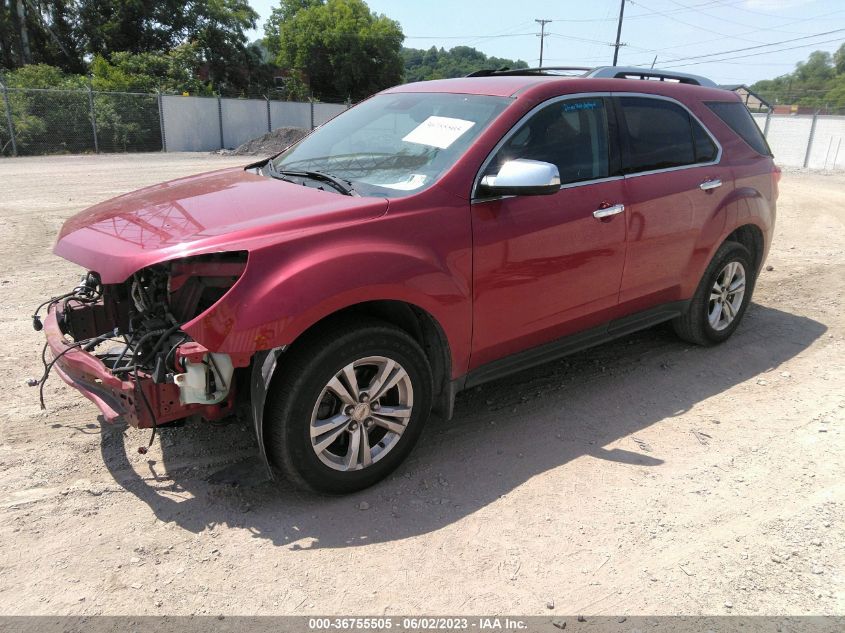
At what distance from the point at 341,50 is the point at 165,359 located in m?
53.1

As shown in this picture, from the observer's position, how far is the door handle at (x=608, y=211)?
3.90m

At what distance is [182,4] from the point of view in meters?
39.1

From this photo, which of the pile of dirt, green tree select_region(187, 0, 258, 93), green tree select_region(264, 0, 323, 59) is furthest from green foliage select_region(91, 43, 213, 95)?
green tree select_region(264, 0, 323, 59)

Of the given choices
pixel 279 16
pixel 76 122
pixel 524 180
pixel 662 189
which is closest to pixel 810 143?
pixel 662 189

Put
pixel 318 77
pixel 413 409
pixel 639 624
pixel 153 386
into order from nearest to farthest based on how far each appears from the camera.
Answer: pixel 639 624
pixel 153 386
pixel 413 409
pixel 318 77

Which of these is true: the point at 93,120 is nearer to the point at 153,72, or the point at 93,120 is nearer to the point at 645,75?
the point at 153,72

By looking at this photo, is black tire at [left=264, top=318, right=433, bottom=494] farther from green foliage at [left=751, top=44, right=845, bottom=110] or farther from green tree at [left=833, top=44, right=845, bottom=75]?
green tree at [left=833, top=44, right=845, bottom=75]

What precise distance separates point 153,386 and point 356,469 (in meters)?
1.04

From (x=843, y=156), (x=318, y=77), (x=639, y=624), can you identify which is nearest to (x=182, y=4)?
(x=318, y=77)

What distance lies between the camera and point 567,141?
3.88 meters

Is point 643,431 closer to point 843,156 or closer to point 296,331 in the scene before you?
point 296,331

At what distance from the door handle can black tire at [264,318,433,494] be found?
1475 millimetres

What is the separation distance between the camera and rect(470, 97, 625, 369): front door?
137 inches

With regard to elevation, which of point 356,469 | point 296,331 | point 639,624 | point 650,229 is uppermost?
point 650,229
